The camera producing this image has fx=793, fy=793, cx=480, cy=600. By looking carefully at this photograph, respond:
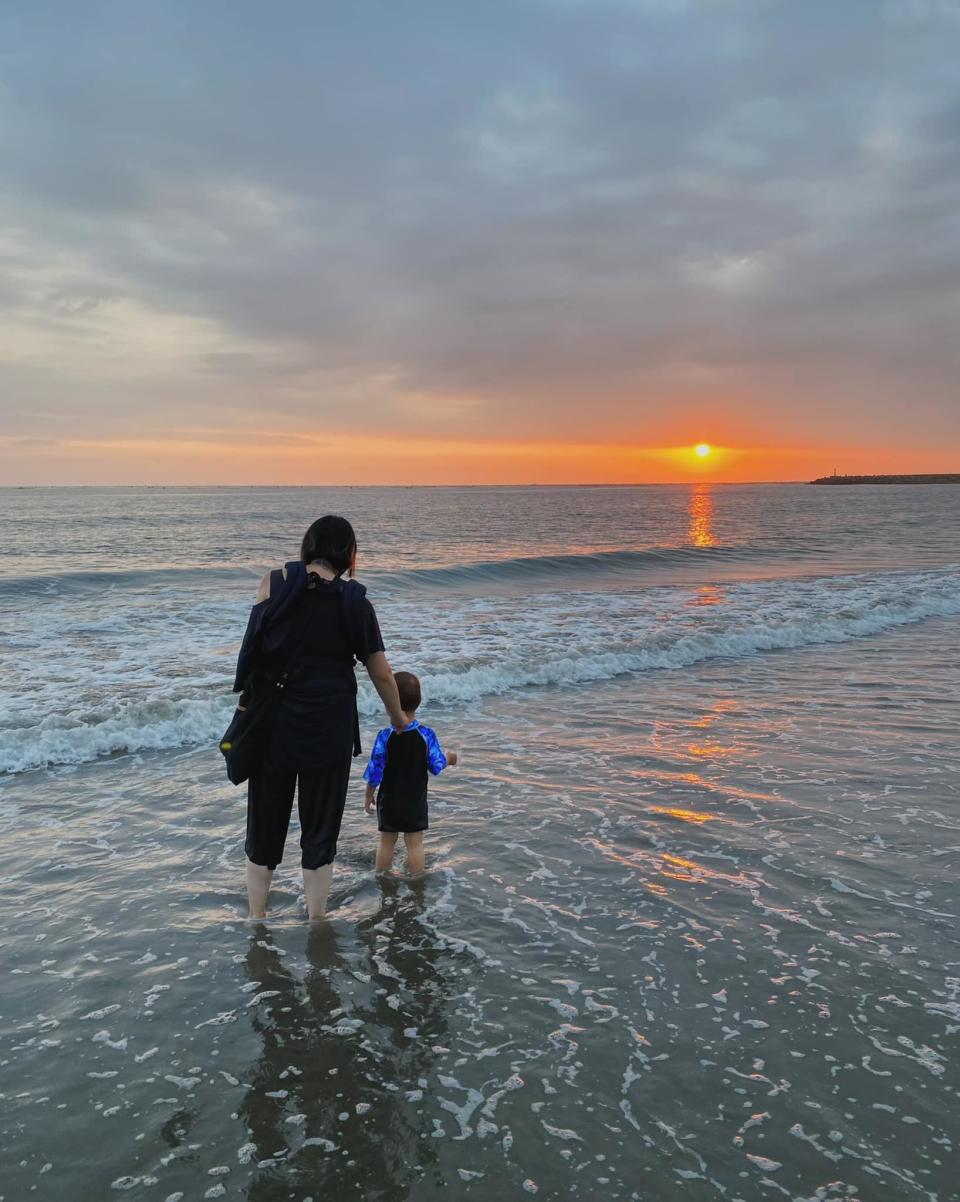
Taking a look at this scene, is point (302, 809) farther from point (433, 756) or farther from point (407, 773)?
point (433, 756)

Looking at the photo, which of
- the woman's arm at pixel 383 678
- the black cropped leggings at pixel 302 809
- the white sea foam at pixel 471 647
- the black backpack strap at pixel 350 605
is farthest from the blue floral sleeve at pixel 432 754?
the white sea foam at pixel 471 647

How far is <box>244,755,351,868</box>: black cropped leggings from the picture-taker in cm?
429

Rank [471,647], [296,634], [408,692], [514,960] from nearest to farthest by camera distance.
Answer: [296,634], [514,960], [408,692], [471,647]

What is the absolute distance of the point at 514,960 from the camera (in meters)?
4.17

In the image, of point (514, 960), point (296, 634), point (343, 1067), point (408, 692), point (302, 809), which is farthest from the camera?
point (408, 692)

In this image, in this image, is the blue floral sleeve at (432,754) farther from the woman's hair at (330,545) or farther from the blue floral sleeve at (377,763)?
the woman's hair at (330,545)

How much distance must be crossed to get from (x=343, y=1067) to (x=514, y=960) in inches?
44.1

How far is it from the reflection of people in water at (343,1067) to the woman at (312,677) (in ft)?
2.01

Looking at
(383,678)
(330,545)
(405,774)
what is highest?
(330,545)

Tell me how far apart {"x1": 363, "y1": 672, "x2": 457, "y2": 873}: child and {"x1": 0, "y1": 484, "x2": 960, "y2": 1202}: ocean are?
0.36 m

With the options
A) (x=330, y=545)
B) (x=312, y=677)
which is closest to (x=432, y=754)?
(x=312, y=677)

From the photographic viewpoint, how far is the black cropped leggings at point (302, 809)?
14.1 ft

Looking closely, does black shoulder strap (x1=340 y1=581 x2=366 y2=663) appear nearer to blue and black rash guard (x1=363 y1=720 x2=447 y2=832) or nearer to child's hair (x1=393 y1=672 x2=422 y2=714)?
child's hair (x1=393 y1=672 x2=422 y2=714)

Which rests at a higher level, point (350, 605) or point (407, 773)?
point (350, 605)
